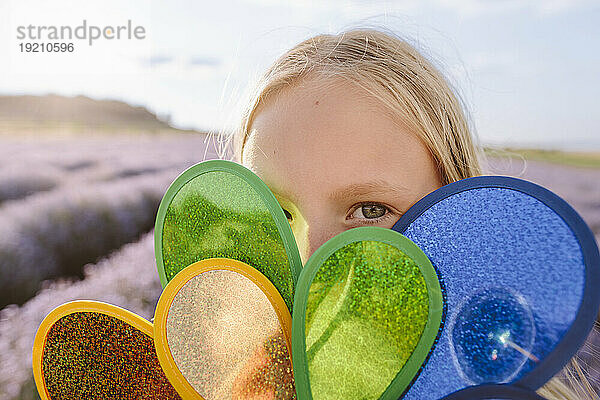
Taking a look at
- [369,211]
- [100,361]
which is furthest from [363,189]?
[100,361]

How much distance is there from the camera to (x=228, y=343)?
1.17 ft

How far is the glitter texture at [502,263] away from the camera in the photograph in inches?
11.9

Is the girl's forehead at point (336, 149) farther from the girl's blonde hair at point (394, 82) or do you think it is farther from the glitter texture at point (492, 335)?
the glitter texture at point (492, 335)

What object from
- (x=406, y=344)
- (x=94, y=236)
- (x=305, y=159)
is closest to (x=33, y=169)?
(x=94, y=236)

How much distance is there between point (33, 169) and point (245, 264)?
0.76 metres

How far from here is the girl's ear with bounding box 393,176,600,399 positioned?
298 mm

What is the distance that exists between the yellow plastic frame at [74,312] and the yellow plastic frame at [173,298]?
1.2 inches

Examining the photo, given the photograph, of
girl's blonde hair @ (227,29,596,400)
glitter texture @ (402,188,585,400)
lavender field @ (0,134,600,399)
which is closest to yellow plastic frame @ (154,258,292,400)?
glitter texture @ (402,188,585,400)

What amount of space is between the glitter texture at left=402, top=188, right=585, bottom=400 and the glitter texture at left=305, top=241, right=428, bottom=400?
0.02 meters

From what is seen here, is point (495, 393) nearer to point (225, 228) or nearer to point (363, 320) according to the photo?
point (363, 320)

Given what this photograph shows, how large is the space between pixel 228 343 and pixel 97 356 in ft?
0.35

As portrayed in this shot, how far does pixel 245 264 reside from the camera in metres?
0.37

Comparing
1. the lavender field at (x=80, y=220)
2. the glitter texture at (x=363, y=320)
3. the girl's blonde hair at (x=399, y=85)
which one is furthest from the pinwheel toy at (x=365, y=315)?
the lavender field at (x=80, y=220)

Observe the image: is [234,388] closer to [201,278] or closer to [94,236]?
[201,278]
